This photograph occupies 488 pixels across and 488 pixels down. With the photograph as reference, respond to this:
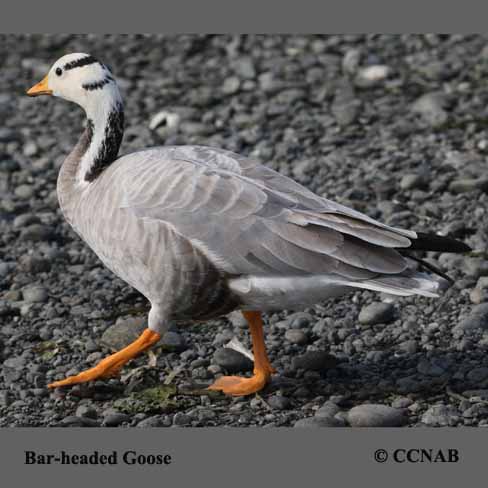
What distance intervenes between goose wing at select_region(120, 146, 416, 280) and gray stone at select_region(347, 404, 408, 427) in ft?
2.75

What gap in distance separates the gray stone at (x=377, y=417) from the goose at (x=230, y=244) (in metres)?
0.74

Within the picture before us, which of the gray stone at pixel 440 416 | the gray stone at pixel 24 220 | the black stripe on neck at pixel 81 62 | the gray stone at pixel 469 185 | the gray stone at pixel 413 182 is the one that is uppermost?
the black stripe on neck at pixel 81 62

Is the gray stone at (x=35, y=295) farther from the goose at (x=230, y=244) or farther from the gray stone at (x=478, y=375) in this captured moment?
the gray stone at (x=478, y=375)

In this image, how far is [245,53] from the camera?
506 inches

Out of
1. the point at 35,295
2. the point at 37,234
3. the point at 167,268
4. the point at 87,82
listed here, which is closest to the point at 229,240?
the point at 167,268

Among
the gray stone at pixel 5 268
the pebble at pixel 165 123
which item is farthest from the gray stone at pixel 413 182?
the gray stone at pixel 5 268

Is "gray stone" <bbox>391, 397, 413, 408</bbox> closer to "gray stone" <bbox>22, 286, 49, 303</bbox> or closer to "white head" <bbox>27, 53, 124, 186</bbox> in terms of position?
"white head" <bbox>27, 53, 124, 186</bbox>

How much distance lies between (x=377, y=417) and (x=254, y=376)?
3.33 ft

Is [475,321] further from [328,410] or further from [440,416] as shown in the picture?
[328,410]

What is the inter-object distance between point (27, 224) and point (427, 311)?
3.80 meters

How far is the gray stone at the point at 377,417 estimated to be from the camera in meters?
6.14

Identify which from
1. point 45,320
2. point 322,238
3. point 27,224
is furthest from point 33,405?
point 27,224

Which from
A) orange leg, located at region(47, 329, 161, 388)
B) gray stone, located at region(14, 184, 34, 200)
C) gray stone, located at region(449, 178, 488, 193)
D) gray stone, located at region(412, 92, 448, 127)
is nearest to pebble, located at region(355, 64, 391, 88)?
gray stone, located at region(412, 92, 448, 127)

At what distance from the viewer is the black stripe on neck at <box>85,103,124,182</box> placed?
23.4 feet
